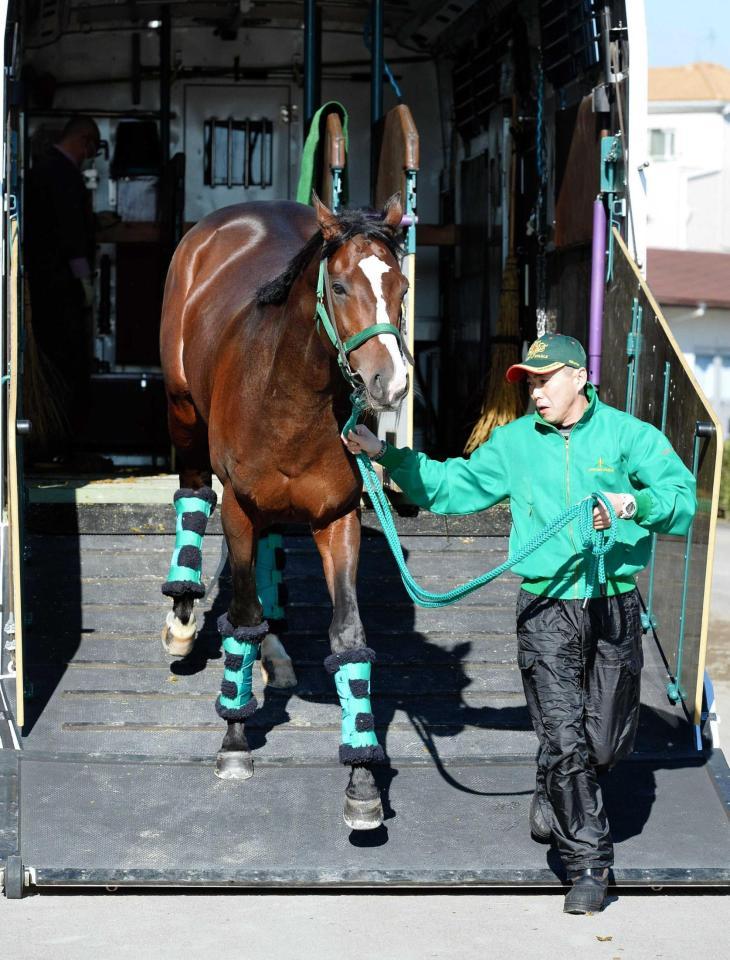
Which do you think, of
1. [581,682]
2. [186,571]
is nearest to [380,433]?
[186,571]

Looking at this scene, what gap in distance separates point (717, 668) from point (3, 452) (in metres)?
4.40

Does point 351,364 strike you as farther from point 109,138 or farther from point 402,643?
point 109,138

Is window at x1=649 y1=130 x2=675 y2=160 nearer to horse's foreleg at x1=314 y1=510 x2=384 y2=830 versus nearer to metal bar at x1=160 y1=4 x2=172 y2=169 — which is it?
metal bar at x1=160 y1=4 x2=172 y2=169

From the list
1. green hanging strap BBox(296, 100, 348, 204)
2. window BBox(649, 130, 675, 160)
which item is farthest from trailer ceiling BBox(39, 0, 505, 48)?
window BBox(649, 130, 675, 160)

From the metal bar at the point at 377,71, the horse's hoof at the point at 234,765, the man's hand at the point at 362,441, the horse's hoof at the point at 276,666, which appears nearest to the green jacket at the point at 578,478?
the man's hand at the point at 362,441

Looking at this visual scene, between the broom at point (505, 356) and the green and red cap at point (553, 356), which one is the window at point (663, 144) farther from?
the green and red cap at point (553, 356)

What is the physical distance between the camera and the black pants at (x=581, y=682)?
168 inches

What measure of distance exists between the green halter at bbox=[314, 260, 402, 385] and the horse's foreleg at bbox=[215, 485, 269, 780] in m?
0.98

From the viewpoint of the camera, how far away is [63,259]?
896cm

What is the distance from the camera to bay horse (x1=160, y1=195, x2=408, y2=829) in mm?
4262

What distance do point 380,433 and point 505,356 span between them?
2.03m

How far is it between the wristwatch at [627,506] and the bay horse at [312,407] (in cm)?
70

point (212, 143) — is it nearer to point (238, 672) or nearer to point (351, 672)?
point (238, 672)
